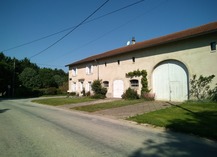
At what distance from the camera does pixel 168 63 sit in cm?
1720

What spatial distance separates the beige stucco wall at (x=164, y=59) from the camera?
1438cm

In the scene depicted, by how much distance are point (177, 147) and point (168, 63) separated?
516 inches

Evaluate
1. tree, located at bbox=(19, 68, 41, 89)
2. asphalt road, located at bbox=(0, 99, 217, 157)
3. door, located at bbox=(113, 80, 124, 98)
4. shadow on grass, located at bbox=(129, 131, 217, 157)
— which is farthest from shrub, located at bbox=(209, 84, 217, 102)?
tree, located at bbox=(19, 68, 41, 89)

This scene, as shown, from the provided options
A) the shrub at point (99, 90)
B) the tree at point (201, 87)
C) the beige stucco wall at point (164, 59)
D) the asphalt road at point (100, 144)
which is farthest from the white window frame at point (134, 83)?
the asphalt road at point (100, 144)

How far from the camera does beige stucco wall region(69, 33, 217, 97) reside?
1438cm

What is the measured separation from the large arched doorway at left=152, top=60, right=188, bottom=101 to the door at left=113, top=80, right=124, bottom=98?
4.67m

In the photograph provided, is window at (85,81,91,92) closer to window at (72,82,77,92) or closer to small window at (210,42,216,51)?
window at (72,82,77,92)

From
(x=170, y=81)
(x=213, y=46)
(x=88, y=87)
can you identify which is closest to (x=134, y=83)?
(x=170, y=81)

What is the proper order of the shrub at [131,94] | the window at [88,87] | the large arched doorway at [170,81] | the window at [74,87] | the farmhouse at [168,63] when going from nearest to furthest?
1. the farmhouse at [168,63]
2. the large arched doorway at [170,81]
3. the shrub at [131,94]
4. the window at [88,87]
5. the window at [74,87]

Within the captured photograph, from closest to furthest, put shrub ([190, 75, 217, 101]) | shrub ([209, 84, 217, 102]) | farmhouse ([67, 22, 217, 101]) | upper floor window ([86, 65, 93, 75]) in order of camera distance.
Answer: shrub ([209, 84, 217, 102]) → shrub ([190, 75, 217, 101]) → farmhouse ([67, 22, 217, 101]) → upper floor window ([86, 65, 93, 75])

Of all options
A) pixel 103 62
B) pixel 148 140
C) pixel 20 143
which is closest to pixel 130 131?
pixel 148 140

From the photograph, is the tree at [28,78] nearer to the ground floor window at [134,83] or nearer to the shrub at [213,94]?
the ground floor window at [134,83]

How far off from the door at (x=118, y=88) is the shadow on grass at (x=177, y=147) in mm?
15751

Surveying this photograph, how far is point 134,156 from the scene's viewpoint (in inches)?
173
